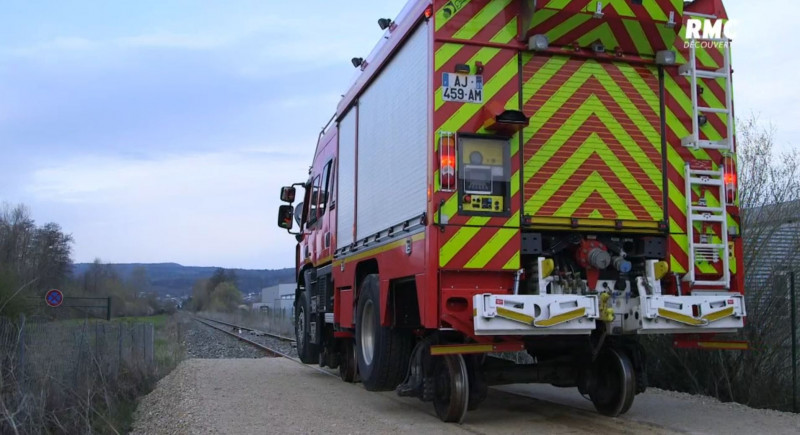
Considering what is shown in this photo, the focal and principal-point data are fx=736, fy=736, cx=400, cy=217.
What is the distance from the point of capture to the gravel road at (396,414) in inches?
291

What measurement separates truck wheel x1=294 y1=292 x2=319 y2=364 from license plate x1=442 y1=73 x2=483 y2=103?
6898 mm

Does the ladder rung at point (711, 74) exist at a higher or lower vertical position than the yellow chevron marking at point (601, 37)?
lower

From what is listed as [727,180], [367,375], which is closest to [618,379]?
[727,180]

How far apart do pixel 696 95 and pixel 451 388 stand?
4022mm

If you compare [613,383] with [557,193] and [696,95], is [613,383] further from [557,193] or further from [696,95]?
[696,95]

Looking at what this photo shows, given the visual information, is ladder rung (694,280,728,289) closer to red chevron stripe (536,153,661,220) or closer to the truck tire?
red chevron stripe (536,153,661,220)

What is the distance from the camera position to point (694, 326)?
6.95 metres

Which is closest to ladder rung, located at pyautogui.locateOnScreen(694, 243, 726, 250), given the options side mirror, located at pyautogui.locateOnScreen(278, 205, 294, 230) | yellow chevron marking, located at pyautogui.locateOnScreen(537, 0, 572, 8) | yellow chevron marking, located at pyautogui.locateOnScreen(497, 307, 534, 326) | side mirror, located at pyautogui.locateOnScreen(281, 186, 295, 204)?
yellow chevron marking, located at pyautogui.locateOnScreen(497, 307, 534, 326)

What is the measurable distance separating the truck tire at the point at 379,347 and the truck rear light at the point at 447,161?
2.10 meters

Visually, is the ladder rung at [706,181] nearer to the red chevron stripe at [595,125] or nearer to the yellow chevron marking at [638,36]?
the red chevron stripe at [595,125]

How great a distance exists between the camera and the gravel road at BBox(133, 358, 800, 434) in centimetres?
739

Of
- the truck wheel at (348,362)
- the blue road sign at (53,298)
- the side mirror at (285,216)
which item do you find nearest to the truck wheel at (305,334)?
the truck wheel at (348,362)

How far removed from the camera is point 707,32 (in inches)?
315

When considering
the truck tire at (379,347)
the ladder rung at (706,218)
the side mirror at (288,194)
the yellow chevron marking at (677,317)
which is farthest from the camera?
the side mirror at (288,194)
